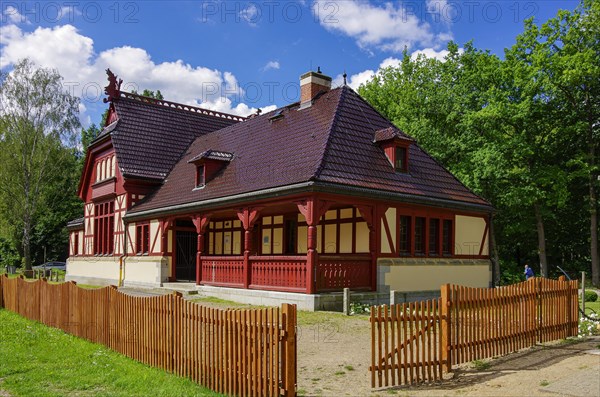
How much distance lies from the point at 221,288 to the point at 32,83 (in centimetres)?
2856

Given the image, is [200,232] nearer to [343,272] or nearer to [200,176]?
[200,176]

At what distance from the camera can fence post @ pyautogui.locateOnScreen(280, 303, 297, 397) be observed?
6535 mm

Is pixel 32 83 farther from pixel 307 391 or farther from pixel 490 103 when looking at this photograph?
pixel 307 391

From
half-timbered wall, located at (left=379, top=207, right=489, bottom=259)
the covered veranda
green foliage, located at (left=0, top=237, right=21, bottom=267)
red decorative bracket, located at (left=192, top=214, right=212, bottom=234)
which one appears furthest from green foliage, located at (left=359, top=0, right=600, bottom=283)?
green foliage, located at (left=0, top=237, right=21, bottom=267)

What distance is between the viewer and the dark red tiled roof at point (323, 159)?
688 inches

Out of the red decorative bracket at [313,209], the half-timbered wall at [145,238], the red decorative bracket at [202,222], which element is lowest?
the half-timbered wall at [145,238]

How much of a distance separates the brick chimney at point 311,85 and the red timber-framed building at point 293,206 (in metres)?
0.05

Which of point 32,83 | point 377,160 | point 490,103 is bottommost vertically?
point 377,160

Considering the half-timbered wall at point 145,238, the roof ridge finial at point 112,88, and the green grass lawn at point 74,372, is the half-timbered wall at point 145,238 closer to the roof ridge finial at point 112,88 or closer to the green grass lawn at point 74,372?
the roof ridge finial at point 112,88

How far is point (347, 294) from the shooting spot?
15039 mm

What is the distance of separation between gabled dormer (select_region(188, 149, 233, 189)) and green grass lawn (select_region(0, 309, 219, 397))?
11384mm

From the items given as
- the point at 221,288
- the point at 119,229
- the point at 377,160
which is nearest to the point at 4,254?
the point at 119,229

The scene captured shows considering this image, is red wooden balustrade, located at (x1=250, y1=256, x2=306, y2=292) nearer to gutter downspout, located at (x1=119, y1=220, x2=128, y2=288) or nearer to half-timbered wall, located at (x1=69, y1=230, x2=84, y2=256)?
gutter downspout, located at (x1=119, y1=220, x2=128, y2=288)

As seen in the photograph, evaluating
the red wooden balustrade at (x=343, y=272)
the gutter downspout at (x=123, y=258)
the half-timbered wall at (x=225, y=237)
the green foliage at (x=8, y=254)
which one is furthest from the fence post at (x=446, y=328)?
the green foliage at (x=8, y=254)
